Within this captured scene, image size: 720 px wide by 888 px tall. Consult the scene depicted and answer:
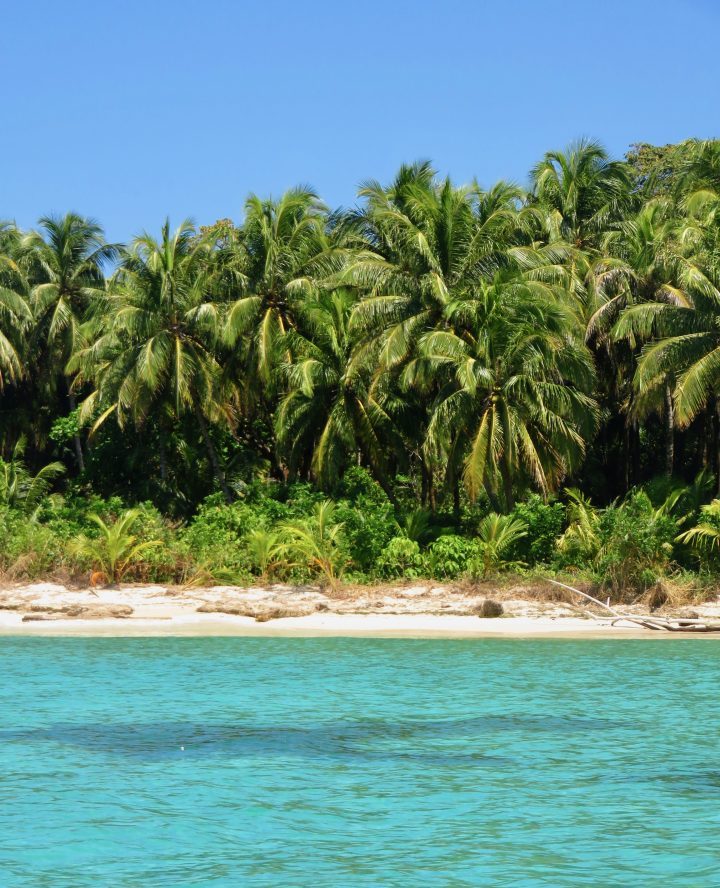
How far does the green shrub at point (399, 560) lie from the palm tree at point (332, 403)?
4.03 meters

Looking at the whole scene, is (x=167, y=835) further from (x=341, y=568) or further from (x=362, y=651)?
(x=341, y=568)

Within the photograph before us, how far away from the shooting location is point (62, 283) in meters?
40.8

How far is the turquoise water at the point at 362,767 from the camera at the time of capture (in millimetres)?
9383

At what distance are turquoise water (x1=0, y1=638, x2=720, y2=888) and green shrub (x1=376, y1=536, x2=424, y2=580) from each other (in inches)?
219

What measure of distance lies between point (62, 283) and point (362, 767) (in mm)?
31395

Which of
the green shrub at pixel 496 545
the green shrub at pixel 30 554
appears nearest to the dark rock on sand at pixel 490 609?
the green shrub at pixel 496 545

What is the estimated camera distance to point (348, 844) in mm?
9828

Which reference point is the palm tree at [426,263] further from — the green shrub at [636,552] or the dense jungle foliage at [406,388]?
the green shrub at [636,552]

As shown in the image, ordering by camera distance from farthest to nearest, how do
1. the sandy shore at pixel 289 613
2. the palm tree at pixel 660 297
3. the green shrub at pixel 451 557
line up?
the green shrub at pixel 451 557 < the palm tree at pixel 660 297 < the sandy shore at pixel 289 613

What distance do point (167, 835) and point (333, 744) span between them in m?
3.64

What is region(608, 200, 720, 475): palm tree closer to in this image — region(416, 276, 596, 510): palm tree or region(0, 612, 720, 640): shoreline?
region(416, 276, 596, 510): palm tree

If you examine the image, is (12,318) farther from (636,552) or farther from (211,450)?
(636,552)

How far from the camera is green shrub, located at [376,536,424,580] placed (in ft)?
84.2

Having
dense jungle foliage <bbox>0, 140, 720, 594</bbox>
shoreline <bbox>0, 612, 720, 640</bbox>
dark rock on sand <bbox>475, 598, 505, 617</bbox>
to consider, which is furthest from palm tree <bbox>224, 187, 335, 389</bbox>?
dark rock on sand <bbox>475, 598, 505, 617</bbox>
